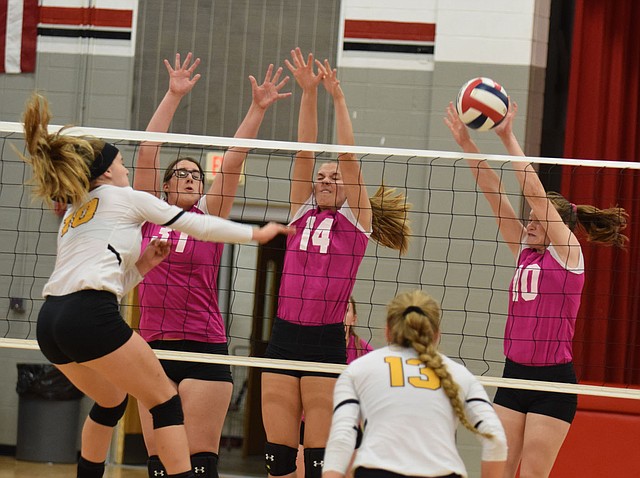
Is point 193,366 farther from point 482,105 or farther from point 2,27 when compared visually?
point 2,27

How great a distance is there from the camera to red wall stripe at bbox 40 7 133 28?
807 cm

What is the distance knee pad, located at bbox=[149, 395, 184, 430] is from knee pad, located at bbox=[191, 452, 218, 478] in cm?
75

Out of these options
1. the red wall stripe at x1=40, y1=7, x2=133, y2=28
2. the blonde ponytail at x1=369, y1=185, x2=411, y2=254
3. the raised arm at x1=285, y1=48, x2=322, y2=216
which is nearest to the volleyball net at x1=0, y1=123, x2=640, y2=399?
the red wall stripe at x1=40, y1=7, x2=133, y2=28

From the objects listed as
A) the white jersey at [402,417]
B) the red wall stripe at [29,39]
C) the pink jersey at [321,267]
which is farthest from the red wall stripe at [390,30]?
the white jersey at [402,417]

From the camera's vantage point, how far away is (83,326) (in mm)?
3613

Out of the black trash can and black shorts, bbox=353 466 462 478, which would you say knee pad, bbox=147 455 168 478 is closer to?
black shorts, bbox=353 466 462 478

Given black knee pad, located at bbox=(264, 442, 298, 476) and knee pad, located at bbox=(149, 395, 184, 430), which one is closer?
knee pad, located at bbox=(149, 395, 184, 430)

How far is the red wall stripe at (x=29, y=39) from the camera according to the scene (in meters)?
8.19

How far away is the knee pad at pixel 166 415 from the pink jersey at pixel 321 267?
106 cm

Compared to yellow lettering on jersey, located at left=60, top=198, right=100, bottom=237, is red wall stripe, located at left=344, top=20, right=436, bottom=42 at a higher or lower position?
higher

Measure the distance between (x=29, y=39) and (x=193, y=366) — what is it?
15.5 ft

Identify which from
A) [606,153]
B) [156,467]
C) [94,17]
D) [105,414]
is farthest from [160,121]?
[606,153]

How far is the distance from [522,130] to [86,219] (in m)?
4.73

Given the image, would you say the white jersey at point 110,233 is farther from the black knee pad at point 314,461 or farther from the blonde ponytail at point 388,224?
the blonde ponytail at point 388,224
